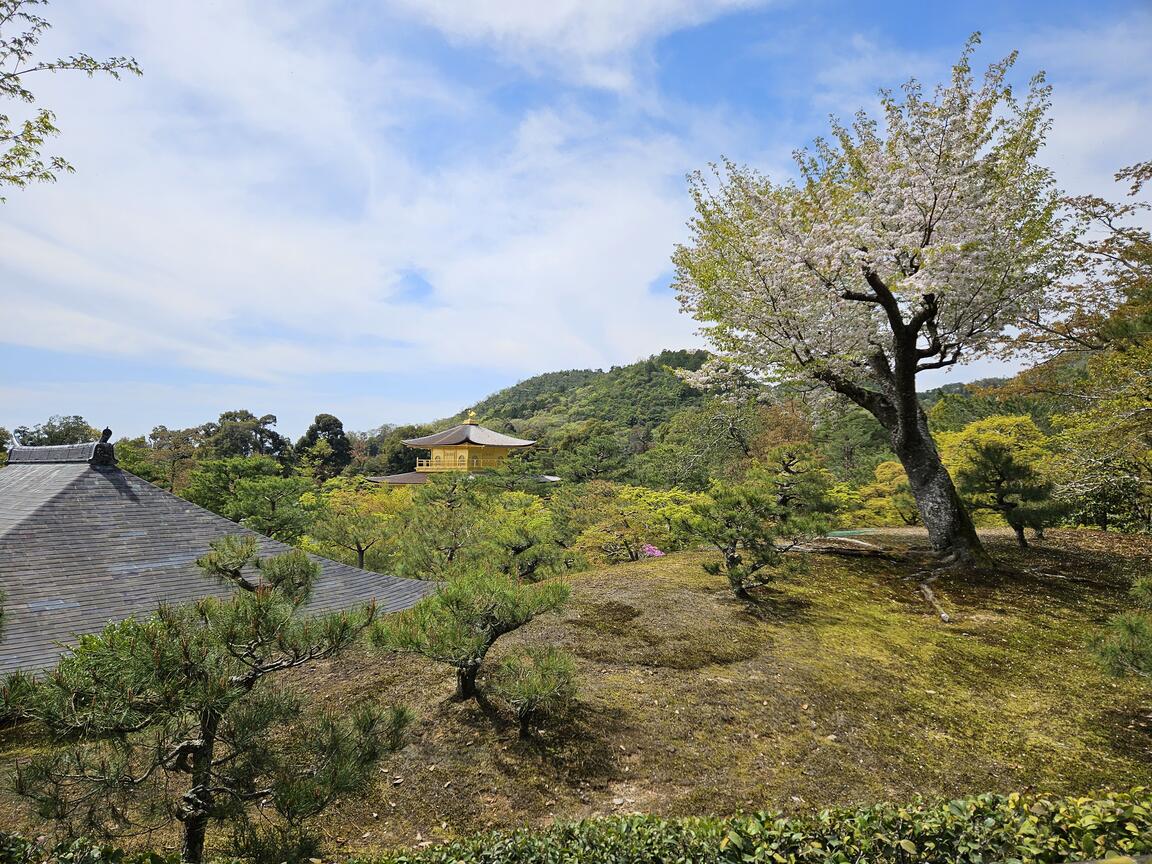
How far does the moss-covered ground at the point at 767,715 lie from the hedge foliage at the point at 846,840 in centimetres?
66

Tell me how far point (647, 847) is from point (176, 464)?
125 feet

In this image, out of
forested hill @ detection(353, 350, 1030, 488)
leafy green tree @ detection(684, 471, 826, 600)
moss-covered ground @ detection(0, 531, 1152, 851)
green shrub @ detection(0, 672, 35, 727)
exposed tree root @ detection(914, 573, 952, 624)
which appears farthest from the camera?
forested hill @ detection(353, 350, 1030, 488)

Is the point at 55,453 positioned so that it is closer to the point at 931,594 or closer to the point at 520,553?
the point at 520,553

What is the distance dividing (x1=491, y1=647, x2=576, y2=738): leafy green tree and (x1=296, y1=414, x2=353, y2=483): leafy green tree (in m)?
35.8

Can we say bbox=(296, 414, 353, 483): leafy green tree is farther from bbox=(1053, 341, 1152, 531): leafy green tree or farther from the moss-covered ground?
bbox=(1053, 341, 1152, 531): leafy green tree

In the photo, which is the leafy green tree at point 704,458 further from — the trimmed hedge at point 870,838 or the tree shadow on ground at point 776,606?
the trimmed hedge at point 870,838

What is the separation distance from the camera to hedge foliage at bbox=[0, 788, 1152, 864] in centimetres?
176

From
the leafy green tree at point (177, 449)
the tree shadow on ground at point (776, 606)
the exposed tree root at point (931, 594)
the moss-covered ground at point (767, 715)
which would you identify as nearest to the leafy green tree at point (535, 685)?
the moss-covered ground at point (767, 715)

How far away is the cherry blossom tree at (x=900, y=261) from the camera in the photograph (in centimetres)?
618

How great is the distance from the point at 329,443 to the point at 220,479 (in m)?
19.7

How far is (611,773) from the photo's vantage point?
315 centimetres

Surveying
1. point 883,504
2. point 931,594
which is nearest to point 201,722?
point 931,594

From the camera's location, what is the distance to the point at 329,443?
37.2 m

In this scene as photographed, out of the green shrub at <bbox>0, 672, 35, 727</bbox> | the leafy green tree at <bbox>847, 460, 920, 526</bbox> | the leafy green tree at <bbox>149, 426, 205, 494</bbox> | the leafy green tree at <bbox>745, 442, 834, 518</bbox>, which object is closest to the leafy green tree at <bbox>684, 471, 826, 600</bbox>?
the leafy green tree at <bbox>745, 442, 834, 518</bbox>
